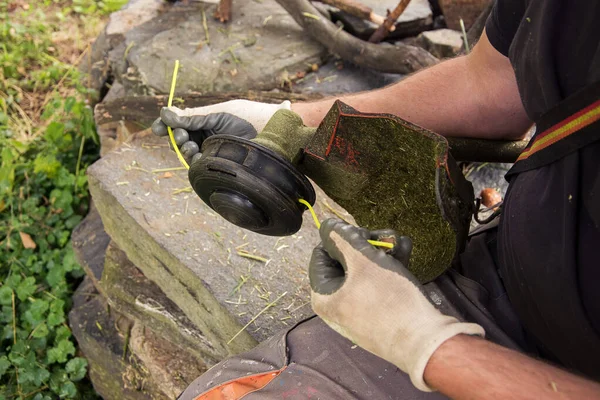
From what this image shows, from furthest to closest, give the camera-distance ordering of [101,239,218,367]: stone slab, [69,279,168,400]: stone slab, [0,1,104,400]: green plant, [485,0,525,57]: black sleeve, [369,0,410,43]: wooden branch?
1. [369,0,410,43]: wooden branch
2. [0,1,104,400]: green plant
3. [69,279,168,400]: stone slab
4. [101,239,218,367]: stone slab
5. [485,0,525,57]: black sleeve

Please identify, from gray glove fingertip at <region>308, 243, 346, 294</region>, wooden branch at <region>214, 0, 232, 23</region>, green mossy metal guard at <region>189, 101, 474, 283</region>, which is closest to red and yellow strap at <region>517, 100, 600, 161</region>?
green mossy metal guard at <region>189, 101, 474, 283</region>

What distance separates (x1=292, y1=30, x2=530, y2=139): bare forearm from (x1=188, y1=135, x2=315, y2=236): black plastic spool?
1.76 feet

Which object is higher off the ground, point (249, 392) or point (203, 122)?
point (203, 122)

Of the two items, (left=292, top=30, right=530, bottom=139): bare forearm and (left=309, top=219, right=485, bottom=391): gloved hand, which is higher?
(left=292, top=30, right=530, bottom=139): bare forearm

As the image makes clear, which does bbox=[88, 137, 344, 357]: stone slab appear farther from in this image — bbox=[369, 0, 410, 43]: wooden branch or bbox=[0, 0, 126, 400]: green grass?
bbox=[369, 0, 410, 43]: wooden branch

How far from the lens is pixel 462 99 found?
6.11ft

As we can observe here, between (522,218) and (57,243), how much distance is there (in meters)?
3.04

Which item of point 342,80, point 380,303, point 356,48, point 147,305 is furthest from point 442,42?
point 380,303

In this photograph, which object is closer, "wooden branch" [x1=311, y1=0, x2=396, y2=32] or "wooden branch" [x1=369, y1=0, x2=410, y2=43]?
"wooden branch" [x1=369, y1=0, x2=410, y2=43]

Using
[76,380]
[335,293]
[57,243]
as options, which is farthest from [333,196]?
[57,243]

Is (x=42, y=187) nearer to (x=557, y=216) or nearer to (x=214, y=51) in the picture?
(x=214, y=51)

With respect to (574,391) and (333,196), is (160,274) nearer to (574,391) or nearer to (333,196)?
(333,196)

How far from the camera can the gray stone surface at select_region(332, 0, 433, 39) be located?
360 centimetres

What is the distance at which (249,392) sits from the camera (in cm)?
158
